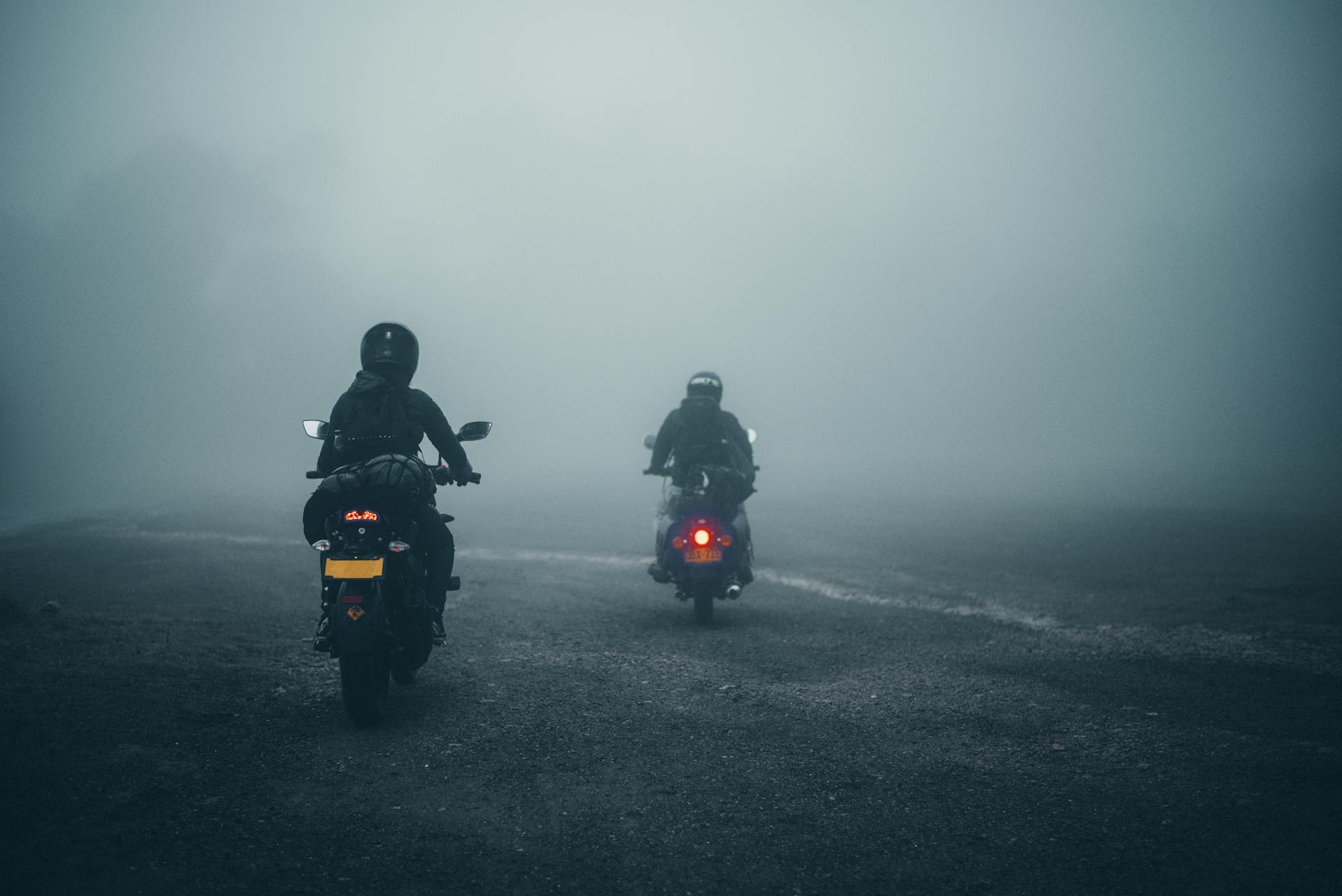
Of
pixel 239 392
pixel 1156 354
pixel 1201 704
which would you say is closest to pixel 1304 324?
pixel 1156 354

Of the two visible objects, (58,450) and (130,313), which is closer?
(58,450)

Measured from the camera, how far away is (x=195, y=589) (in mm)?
10672

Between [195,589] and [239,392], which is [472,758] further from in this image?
[239,392]

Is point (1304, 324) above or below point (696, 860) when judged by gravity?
above

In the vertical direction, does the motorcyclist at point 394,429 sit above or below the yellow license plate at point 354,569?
above

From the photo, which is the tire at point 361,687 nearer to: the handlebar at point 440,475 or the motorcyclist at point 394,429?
the motorcyclist at point 394,429

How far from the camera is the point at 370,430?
5.56 meters

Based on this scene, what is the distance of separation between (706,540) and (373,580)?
13.8 ft

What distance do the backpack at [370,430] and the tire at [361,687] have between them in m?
1.41

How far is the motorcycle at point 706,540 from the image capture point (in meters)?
8.49

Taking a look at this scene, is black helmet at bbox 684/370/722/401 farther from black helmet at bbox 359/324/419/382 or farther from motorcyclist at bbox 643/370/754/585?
black helmet at bbox 359/324/419/382

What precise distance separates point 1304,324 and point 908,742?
9637 cm

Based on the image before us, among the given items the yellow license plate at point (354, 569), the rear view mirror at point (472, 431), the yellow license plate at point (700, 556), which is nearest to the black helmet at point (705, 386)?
the yellow license plate at point (700, 556)

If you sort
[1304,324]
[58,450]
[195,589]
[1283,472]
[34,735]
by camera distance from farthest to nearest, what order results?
1. [1304,324]
2. [58,450]
3. [1283,472]
4. [195,589]
5. [34,735]
